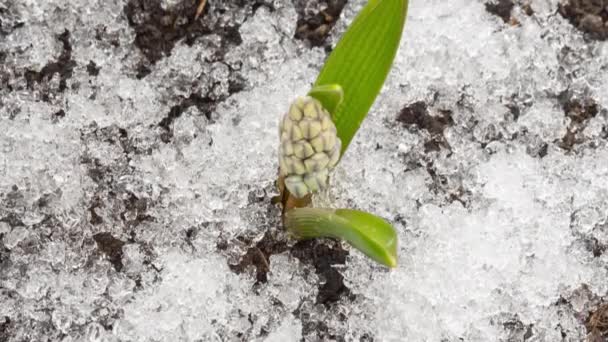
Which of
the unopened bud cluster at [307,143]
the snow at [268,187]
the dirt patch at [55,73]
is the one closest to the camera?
the unopened bud cluster at [307,143]

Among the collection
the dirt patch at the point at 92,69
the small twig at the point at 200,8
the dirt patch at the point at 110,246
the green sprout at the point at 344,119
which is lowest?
the dirt patch at the point at 110,246

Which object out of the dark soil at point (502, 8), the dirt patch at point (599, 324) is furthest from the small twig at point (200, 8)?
the dirt patch at point (599, 324)

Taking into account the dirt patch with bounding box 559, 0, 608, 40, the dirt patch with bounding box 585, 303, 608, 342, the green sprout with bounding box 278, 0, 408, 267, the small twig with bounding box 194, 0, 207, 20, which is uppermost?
the green sprout with bounding box 278, 0, 408, 267

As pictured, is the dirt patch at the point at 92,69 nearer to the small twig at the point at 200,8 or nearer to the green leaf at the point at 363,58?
the small twig at the point at 200,8

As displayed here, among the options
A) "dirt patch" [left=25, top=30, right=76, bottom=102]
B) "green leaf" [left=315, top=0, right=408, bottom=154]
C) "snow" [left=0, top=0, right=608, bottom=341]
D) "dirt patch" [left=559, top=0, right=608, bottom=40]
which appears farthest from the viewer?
"dirt patch" [left=559, top=0, right=608, bottom=40]

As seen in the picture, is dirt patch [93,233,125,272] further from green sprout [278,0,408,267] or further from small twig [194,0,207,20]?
small twig [194,0,207,20]

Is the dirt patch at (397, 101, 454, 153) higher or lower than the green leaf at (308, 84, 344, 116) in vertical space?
lower

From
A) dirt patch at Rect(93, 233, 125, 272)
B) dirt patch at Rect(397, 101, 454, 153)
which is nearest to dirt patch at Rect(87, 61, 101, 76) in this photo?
dirt patch at Rect(93, 233, 125, 272)

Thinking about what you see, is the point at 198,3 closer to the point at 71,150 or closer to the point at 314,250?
the point at 71,150
